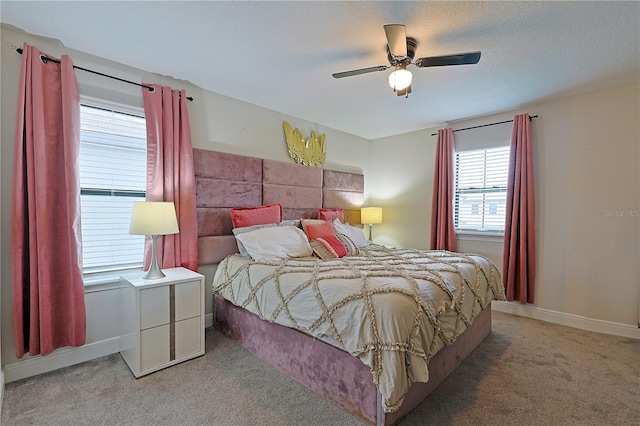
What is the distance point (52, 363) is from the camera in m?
2.19

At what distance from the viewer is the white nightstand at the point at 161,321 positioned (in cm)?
211

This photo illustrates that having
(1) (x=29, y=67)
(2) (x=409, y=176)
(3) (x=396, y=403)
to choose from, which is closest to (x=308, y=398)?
(3) (x=396, y=403)

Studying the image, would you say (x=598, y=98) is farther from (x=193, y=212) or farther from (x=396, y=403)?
(x=193, y=212)

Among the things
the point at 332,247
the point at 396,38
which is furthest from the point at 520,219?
the point at 396,38

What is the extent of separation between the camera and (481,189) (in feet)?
12.7

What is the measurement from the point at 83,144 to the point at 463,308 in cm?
321

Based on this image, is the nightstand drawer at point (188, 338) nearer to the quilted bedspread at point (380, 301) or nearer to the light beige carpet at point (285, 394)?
the light beige carpet at point (285, 394)

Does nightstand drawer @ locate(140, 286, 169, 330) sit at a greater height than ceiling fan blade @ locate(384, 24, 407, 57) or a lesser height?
lesser

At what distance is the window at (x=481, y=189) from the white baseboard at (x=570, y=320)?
96cm

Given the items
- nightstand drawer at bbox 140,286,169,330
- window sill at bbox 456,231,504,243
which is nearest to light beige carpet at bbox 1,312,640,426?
nightstand drawer at bbox 140,286,169,330

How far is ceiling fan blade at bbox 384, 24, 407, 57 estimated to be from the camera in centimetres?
179

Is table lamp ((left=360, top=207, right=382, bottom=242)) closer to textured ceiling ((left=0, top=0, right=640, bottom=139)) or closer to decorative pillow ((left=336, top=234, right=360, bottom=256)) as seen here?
A: decorative pillow ((left=336, top=234, right=360, bottom=256))

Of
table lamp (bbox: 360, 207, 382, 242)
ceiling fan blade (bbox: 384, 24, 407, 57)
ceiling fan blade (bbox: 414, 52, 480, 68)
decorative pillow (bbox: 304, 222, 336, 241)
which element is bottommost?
decorative pillow (bbox: 304, 222, 336, 241)

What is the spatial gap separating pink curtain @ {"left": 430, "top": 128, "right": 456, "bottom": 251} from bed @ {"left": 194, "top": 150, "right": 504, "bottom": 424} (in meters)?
1.16
